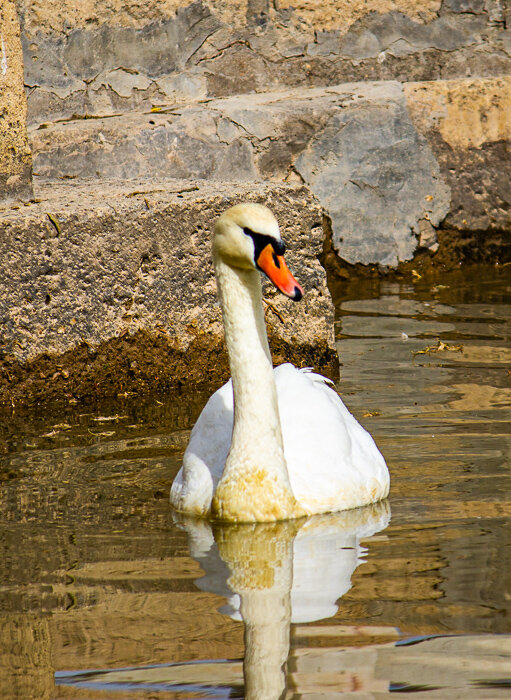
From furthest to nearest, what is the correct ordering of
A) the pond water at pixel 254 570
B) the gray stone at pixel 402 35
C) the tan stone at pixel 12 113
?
the gray stone at pixel 402 35
the tan stone at pixel 12 113
the pond water at pixel 254 570

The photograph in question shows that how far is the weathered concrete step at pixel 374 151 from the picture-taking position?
675 centimetres

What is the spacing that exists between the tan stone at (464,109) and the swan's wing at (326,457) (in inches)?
144

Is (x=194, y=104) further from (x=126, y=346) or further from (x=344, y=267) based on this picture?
(x=126, y=346)

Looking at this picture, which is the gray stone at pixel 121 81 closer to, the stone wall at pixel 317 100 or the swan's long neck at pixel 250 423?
the stone wall at pixel 317 100

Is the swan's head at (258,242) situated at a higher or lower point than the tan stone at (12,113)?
lower

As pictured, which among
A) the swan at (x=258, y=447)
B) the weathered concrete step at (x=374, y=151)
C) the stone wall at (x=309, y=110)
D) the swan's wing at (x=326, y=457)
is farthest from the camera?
the weathered concrete step at (x=374, y=151)

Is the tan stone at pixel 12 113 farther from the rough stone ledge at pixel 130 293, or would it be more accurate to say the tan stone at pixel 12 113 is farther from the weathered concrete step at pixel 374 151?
the weathered concrete step at pixel 374 151

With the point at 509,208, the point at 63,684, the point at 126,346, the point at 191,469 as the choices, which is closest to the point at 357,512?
the point at 191,469

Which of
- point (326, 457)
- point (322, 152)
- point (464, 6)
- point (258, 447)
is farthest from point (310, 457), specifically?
point (464, 6)

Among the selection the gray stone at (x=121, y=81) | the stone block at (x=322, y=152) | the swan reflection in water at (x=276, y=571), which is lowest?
the swan reflection in water at (x=276, y=571)

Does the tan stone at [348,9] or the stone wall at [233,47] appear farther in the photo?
the tan stone at [348,9]

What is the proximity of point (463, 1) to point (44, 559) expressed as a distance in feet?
17.8

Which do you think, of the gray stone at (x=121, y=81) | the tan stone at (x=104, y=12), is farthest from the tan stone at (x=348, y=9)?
the gray stone at (x=121, y=81)

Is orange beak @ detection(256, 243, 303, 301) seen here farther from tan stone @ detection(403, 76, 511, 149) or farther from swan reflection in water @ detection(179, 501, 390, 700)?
tan stone @ detection(403, 76, 511, 149)
